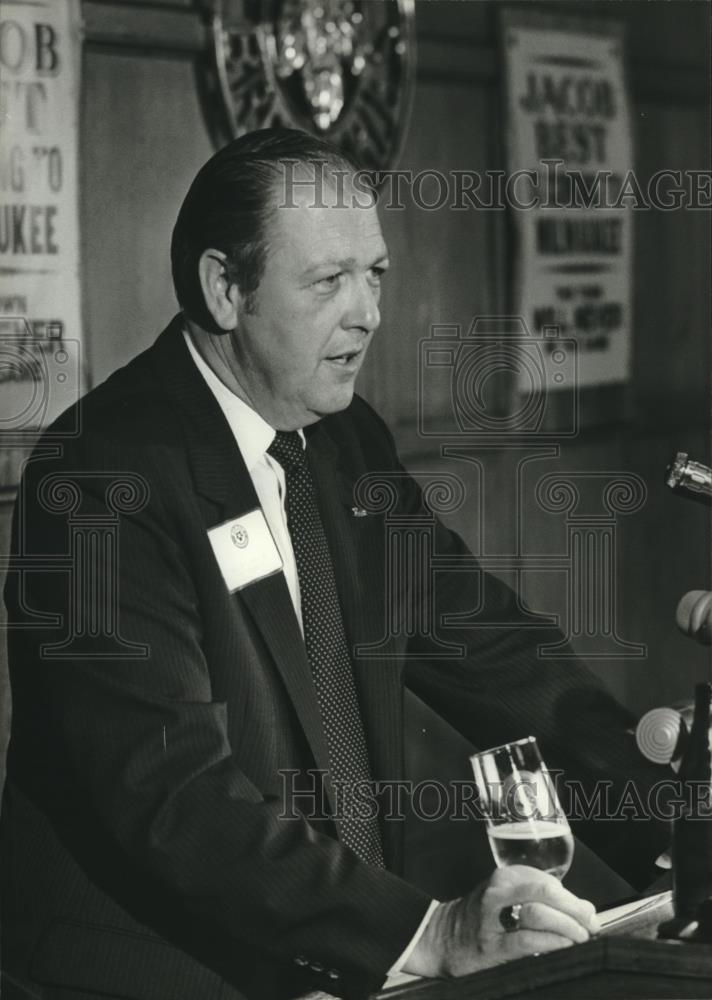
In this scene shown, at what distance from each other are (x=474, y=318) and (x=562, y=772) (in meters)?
2.10

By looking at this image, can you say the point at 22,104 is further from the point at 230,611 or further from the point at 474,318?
the point at 474,318

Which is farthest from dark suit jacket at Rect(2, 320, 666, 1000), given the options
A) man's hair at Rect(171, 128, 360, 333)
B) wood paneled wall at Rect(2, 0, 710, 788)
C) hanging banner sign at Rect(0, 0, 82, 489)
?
wood paneled wall at Rect(2, 0, 710, 788)

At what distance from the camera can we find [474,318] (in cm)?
397

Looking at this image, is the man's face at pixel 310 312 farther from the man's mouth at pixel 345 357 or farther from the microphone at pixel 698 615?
the microphone at pixel 698 615

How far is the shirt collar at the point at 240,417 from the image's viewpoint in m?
2.02

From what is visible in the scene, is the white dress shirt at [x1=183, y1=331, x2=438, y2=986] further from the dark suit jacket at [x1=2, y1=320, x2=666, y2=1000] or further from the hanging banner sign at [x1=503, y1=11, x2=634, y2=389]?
the hanging banner sign at [x1=503, y1=11, x2=634, y2=389]

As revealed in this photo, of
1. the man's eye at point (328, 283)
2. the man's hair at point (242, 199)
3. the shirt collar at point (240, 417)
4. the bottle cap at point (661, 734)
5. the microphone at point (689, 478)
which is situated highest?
the man's hair at point (242, 199)

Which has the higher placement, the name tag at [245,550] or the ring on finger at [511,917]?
the name tag at [245,550]

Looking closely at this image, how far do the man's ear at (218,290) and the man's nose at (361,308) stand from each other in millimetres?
153

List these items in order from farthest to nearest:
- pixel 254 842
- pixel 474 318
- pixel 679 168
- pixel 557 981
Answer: pixel 679 168 → pixel 474 318 → pixel 254 842 → pixel 557 981

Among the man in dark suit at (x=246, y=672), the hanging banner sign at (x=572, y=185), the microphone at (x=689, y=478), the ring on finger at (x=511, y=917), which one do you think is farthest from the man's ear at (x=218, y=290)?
the hanging banner sign at (x=572, y=185)

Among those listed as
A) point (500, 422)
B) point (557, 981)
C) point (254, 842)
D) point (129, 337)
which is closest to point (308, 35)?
point (129, 337)

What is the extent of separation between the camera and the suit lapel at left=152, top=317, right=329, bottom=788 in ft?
6.21

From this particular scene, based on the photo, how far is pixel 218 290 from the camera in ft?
6.51
